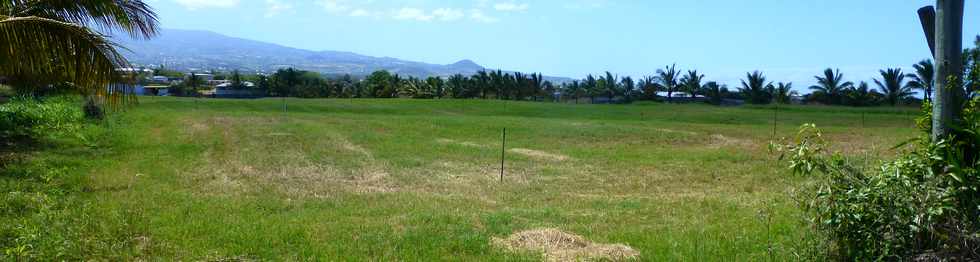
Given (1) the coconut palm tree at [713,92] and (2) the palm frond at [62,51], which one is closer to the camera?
(2) the palm frond at [62,51]

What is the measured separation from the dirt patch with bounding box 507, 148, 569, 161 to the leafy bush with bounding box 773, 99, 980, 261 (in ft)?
46.6

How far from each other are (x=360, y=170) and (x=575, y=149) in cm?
884

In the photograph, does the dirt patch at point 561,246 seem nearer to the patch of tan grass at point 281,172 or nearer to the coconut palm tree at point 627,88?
the patch of tan grass at point 281,172

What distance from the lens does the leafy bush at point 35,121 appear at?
19828 mm

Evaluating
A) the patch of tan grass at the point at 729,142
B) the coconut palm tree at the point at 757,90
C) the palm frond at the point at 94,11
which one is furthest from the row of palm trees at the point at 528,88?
the palm frond at the point at 94,11

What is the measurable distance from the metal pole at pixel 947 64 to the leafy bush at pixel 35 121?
19972mm

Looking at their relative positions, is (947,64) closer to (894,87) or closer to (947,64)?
(947,64)

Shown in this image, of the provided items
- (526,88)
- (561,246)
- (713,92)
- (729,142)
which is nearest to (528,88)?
(526,88)

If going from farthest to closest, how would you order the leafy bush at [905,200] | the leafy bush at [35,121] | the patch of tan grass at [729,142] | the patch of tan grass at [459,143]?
the patch of tan grass at [729,142], the patch of tan grass at [459,143], the leafy bush at [35,121], the leafy bush at [905,200]

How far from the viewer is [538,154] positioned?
21125mm

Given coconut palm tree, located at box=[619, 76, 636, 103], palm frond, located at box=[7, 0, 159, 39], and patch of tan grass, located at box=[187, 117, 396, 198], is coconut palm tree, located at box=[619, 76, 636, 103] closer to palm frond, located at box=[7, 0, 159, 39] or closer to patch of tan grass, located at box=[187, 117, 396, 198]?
patch of tan grass, located at box=[187, 117, 396, 198]

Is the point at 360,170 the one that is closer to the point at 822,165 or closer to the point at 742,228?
the point at 742,228

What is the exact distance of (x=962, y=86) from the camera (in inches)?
220

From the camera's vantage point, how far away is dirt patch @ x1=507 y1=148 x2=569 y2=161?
20047 millimetres
